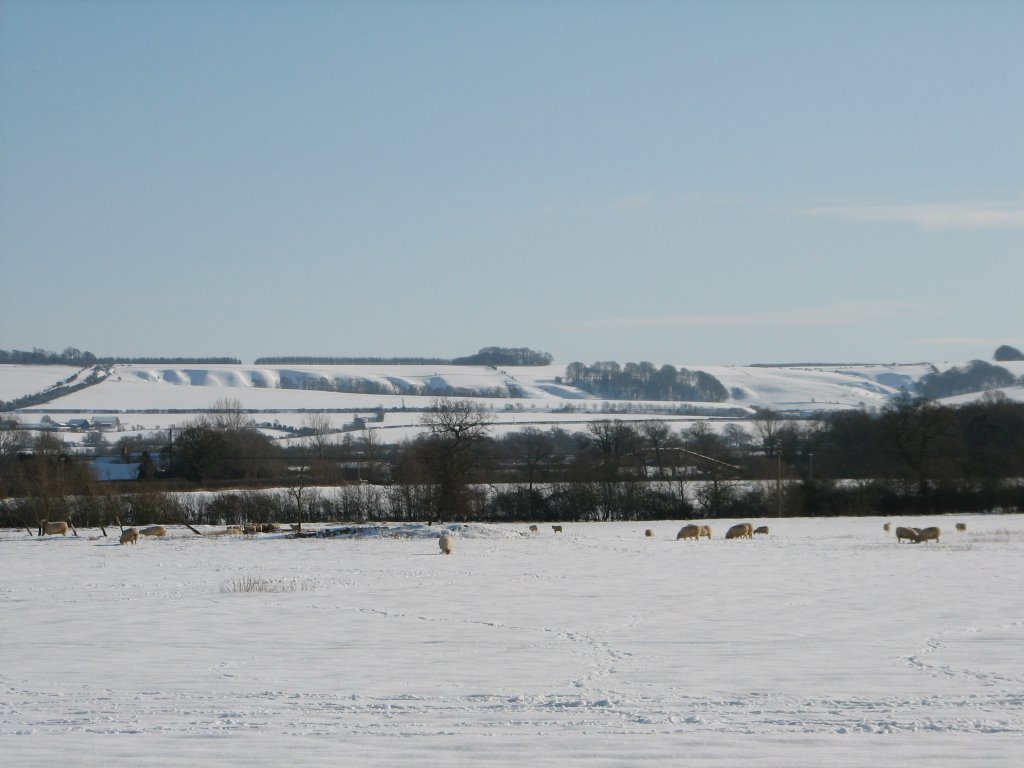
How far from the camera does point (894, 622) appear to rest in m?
→ 19.5

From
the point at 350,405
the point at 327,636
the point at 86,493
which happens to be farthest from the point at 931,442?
the point at 350,405

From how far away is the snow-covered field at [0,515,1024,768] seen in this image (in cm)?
1019

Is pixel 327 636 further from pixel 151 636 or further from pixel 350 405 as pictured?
pixel 350 405

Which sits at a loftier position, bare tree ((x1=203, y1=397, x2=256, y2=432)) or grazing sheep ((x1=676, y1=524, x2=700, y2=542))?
bare tree ((x1=203, y1=397, x2=256, y2=432))

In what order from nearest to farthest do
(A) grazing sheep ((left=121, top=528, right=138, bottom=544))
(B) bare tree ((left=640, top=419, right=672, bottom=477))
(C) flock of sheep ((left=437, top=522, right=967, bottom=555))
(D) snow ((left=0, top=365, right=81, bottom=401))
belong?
(C) flock of sheep ((left=437, top=522, right=967, bottom=555))
(A) grazing sheep ((left=121, top=528, right=138, bottom=544))
(B) bare tree ((left=640, top=419, right=672, bottom=477))
(D) snow ((left=0, top=365, right=81, bottom=401))

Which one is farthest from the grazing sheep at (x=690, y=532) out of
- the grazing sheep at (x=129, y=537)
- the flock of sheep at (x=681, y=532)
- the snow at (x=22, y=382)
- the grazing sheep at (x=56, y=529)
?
the snow at (x=22, y=382)

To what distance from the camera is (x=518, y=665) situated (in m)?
15.2

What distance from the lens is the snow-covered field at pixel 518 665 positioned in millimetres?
10188

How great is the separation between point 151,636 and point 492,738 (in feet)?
31.3

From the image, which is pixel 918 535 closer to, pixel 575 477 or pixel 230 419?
pixel 575 477

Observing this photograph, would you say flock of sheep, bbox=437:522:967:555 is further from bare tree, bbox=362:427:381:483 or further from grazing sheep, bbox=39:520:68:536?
bare tree, bbox=362:427:381:483

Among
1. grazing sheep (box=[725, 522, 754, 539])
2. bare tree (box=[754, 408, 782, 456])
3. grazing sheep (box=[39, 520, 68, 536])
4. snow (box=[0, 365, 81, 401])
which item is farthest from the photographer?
snow (box=[0, 365, 81, 401])

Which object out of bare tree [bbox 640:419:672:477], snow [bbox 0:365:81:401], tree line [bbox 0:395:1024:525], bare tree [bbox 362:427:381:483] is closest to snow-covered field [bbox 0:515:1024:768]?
tree line [bbox 0:395:1024:525]

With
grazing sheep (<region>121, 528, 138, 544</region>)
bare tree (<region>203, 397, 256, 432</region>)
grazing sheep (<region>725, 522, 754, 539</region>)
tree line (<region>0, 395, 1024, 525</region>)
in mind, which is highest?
bare tree (<region>203, 397, 256, 432</region>)
